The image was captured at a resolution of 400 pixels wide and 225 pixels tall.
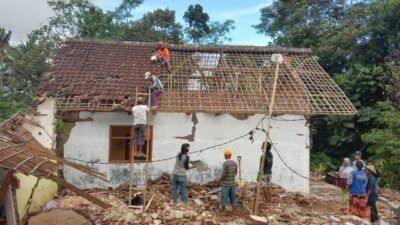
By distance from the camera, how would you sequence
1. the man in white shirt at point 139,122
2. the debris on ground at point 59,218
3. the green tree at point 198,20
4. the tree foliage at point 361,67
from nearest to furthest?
the debris on ground at point 59,218, the man in white shirt at point 139,122, the tree foliage at point 361,67, the green tree at point 198,20

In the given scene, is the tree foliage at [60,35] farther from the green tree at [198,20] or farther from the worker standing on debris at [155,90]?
the worker standing on debris at [155,90]

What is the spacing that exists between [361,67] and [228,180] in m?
12.5

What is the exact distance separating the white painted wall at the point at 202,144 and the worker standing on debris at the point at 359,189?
2522 millimetres

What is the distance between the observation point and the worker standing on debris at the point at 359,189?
11250mm

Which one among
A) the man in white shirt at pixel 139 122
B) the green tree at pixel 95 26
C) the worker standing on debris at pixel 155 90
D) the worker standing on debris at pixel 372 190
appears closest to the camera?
the worker standing on debris at pixel 372 190

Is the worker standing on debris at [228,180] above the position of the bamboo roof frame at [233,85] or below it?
below

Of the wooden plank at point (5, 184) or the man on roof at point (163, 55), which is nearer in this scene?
the wooden plank at point (5, 184)

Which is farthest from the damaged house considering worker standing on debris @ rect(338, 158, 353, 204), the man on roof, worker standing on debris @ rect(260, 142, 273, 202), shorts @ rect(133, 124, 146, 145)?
worker standing on debris @ rect(260, 142, 273, 202)

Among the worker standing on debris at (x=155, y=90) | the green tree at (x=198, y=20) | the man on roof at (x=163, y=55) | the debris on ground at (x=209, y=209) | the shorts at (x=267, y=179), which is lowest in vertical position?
the debris on ground at (x=209, y=209)

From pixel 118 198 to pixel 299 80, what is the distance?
731 centimetres

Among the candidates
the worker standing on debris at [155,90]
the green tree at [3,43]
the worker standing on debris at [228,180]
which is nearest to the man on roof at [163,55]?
the worker standing on debris at [155,90]

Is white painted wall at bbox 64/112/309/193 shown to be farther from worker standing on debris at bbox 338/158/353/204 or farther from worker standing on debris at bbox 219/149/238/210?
worker standing on debris at bbox 219/149/238/210

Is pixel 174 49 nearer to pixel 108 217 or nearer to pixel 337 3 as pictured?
pixel 108 217

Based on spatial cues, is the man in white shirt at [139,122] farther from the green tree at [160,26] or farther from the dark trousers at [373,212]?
the green tree at [160,26]
